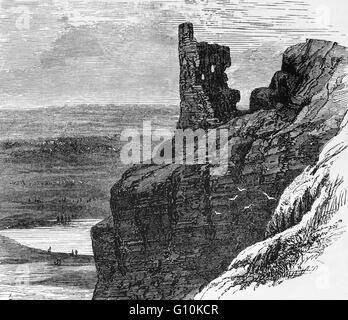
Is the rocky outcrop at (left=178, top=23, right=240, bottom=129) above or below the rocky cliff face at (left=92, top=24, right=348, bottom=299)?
above

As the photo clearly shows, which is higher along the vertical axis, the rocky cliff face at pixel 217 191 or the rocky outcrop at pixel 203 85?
the rocky outcrop at pixel 203 85

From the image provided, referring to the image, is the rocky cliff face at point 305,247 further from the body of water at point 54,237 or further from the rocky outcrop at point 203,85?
the body of water at point 54,237

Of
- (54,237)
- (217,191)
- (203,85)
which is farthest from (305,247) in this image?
(54,237)

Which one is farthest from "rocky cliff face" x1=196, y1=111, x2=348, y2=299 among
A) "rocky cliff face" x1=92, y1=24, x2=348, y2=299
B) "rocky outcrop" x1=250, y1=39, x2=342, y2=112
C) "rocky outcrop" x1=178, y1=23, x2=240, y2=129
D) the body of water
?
the body of water

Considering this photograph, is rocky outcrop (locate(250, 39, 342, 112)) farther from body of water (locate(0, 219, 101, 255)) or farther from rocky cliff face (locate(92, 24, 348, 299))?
body of water (locate(0, 219, 101, 255))

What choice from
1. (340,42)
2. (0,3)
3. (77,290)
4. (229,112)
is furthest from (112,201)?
(340,42)

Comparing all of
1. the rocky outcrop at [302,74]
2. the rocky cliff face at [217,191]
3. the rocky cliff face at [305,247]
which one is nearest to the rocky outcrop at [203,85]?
the rocky cliff face at [217,191]

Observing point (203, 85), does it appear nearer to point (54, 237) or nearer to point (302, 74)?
point (302, 74)
